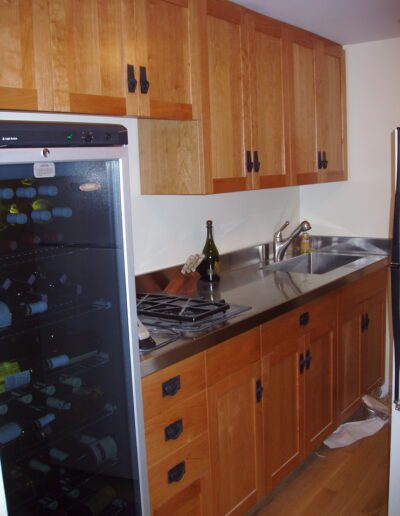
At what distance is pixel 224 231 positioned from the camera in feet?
10.5

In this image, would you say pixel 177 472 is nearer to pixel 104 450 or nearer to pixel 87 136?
pixel 104 450

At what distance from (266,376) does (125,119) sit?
48.3 inches

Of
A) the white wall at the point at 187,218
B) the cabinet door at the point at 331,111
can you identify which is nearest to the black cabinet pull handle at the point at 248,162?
the white wall at the point at 187,218

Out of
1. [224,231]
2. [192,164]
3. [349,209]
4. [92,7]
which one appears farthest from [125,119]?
[349,209]

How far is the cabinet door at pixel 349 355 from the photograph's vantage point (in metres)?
3.03

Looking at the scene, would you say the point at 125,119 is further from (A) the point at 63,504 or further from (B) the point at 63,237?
(A) the point at 63,504

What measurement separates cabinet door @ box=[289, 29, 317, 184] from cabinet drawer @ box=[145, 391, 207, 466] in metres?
1.52

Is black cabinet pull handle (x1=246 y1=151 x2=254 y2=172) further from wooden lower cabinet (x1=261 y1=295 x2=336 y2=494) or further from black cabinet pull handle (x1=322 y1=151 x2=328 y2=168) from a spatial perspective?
black cabinet pull handle (x1=322 y1=151 x2=328 y2=168)

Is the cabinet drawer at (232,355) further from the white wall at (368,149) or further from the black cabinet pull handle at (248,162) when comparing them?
the white wall at (368,149)

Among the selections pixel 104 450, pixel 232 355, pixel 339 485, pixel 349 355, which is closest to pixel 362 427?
pixel 349 355

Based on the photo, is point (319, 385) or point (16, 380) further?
point (319, 385)

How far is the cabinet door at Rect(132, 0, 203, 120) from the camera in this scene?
6.84 feet

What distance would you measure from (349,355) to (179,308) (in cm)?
127

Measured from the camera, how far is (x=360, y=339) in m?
3.23
